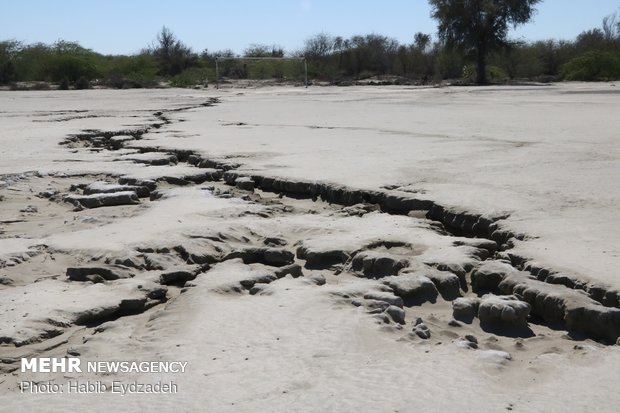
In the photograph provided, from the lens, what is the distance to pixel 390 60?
54.8m

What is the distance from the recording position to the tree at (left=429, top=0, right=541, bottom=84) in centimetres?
3878

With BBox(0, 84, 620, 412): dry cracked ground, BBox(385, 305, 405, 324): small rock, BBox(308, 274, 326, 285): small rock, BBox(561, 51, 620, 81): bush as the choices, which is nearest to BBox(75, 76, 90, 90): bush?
BBox(561, 51, 620, 81): bush

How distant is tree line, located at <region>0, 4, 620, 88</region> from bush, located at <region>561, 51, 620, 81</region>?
50 millimetres

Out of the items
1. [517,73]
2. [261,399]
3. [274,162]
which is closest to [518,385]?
[261,399]

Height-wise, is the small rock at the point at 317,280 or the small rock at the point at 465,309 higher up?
the small rock at the point at 317,280

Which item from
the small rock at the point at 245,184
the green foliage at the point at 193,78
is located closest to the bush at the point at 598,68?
the green foliage at the point at 193,78

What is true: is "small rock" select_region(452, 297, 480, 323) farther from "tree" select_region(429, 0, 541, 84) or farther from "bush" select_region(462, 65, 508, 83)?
"bush" select_region(462, 65, 508, 83)

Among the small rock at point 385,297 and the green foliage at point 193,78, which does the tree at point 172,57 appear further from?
the small rock at point 385,297

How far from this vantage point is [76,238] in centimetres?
564

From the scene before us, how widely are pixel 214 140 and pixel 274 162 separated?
2698 mm

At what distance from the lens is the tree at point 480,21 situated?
38.8 meters

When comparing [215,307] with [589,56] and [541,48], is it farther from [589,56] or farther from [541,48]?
[541,48]

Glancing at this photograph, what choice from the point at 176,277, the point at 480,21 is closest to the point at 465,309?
the point at 176,277

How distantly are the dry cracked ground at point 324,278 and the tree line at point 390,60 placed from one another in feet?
102
